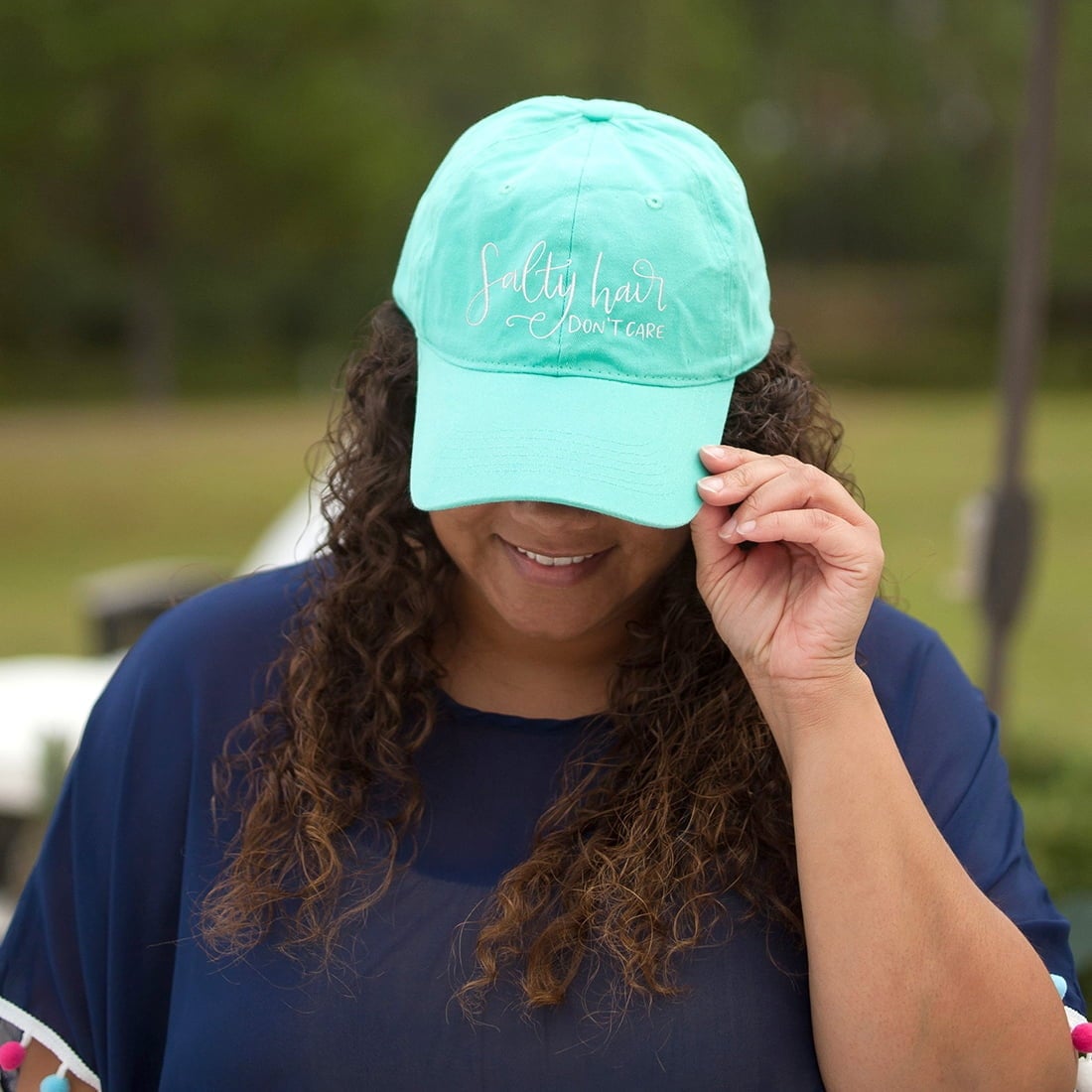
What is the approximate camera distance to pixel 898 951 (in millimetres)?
1470

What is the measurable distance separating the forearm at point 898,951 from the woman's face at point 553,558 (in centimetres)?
27

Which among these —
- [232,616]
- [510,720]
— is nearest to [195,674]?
[232,616]

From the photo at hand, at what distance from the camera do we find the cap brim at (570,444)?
4.84 feet

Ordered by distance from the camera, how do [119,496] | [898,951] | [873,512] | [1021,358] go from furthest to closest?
1. [119,496]
2. [873,512]
3. [1021,358]
4. [898,951]

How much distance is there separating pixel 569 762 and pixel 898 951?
42cm

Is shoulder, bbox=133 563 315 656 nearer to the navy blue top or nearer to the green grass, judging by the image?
the navy blue top

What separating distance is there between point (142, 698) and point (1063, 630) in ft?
30.3

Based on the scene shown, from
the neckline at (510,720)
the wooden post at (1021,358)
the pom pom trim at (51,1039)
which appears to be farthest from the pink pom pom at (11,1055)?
the wooden post at (1021,358)

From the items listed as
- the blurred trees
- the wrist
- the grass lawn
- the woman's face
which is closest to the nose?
the woman's face

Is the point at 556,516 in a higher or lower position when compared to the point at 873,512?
higher

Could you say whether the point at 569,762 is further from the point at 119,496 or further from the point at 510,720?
the point at 119,496

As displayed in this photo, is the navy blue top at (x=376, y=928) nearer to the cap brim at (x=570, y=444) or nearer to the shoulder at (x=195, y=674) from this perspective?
the shoulder at (x=195, y=674)

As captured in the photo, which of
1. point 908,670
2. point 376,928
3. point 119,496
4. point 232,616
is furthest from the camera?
point 119,496

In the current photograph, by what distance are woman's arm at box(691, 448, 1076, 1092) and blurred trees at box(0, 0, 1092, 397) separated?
57.0 ft
